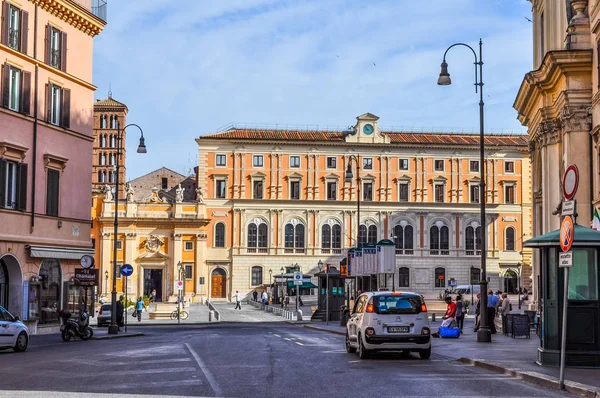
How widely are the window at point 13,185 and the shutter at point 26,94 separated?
222cm

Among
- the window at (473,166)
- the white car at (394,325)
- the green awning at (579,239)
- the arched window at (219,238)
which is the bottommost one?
the white car at (394,325)

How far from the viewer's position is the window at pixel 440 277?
9612cm

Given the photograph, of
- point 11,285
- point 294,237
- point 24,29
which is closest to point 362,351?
point 11,285

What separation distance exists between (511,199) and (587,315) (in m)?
82.1

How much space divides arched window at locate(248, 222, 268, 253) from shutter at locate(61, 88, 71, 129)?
56375 mm

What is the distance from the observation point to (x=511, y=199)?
98125mm

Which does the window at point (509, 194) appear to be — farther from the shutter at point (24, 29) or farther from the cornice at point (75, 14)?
the shutter at point (24, 29)

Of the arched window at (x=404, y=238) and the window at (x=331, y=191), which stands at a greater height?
the window at (x=331, y=191)

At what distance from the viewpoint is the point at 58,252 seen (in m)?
37.8

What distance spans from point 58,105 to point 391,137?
62.4 m

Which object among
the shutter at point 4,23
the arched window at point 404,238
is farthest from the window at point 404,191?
the shutter at point 4,23

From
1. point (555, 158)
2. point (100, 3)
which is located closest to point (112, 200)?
point (100, 3)

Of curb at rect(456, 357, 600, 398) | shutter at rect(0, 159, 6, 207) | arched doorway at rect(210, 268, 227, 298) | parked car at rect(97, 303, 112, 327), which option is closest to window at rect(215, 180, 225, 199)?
arched doorway at rect(210, 268, 227, 298)

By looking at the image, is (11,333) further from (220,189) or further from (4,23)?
(220,189)
